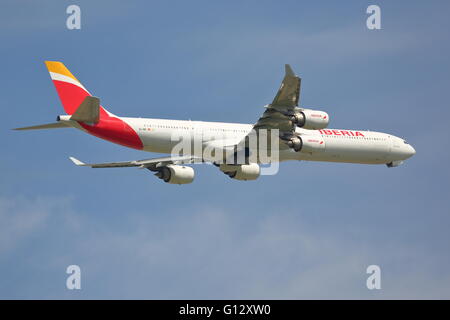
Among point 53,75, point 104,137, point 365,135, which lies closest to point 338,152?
point 365,135

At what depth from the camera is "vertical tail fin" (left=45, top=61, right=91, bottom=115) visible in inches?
1785

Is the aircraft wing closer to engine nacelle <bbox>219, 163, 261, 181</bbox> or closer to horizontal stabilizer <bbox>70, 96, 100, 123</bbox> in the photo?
engine nacelle <bbox>219, 163, 261, 181</bbox>

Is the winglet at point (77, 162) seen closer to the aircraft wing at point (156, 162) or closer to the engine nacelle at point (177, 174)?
the aircraft wing at point (156, 162)

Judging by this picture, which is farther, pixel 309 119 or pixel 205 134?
pixel 205 134

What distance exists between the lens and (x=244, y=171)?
46.8 m

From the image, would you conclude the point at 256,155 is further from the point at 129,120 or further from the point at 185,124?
the point at 129,120

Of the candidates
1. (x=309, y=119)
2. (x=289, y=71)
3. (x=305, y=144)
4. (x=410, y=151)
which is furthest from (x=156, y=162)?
(x=410, y=151)

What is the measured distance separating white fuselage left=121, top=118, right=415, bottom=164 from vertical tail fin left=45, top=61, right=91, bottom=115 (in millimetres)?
3093

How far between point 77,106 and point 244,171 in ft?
33.2

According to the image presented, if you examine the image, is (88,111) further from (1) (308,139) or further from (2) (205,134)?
(1) (308,139)

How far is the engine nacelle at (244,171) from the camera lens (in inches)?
1844

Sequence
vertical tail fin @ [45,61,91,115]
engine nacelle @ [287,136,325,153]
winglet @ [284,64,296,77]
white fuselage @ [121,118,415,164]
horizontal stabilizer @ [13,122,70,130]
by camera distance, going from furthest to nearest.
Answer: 1. white fuselage @ [121,118,415,164]
2. vertical tail fin @ [45,61,91,115]
3. engine nacelle @ [287,136,325,153]
4. horizontal stabilizer @ [13,122,70,130]
5. winglet @ [284,64,296,77]

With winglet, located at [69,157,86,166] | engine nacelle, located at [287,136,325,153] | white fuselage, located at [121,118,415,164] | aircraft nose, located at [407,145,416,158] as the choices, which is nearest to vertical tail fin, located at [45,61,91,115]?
winglet, located at [69,157,86,166]

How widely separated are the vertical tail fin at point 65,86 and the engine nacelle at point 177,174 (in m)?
6.37
